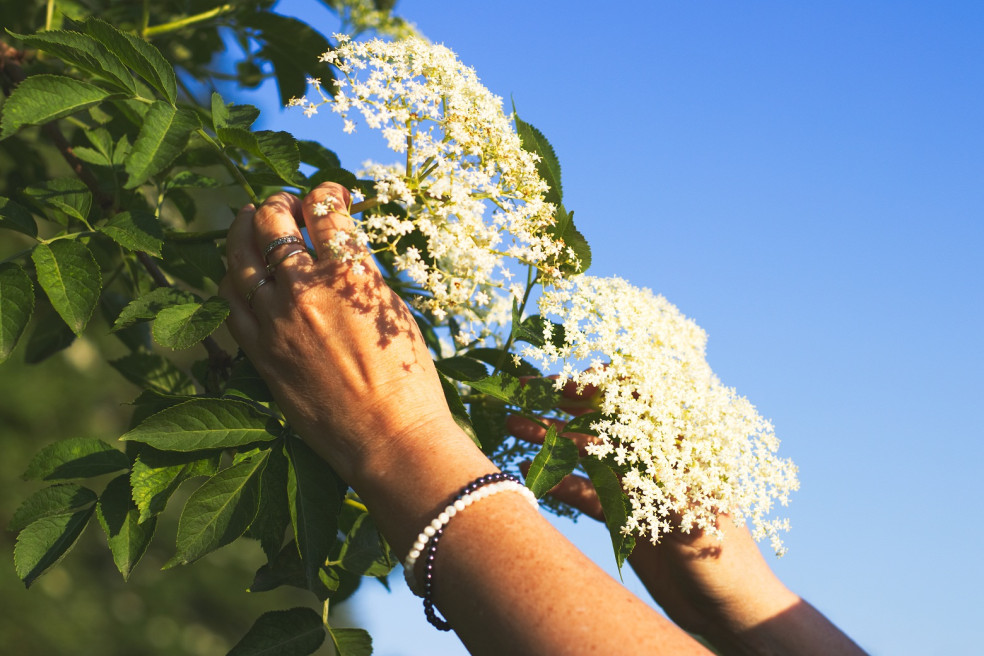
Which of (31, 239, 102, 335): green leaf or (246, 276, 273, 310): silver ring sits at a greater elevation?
(246, 276, 273, 310): silver ring

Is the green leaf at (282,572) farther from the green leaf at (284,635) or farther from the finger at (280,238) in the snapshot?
the finger at (280,238)

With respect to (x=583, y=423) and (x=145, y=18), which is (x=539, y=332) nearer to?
(x=583, y=423)

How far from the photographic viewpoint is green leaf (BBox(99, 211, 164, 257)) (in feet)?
4.65

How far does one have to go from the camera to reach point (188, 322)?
1.37 meters

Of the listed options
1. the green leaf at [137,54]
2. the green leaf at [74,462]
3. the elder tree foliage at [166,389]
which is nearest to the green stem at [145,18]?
the elder tree foliage at [166,389]

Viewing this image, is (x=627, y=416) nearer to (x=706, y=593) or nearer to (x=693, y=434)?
(x=693, y=434)

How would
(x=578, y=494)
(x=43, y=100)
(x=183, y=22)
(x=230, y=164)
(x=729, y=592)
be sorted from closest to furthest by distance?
(x=43, y=100)
(x=230, y=164)
(x=729, y=592)
(x=578, y=494)
(x=183, y=22)

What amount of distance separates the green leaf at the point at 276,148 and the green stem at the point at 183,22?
3.95ft

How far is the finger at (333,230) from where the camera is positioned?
1.33 metres

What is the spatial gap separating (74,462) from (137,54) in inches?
32.8

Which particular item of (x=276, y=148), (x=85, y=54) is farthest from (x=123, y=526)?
(x=85, y=54)

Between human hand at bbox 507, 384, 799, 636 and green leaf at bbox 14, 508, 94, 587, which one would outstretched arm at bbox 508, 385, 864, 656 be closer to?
human hand at bbox 507, 384, 799, 636

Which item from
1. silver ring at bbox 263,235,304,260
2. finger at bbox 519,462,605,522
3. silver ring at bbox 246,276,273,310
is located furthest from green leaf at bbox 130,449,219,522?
finger at bbox 519,462,605,522

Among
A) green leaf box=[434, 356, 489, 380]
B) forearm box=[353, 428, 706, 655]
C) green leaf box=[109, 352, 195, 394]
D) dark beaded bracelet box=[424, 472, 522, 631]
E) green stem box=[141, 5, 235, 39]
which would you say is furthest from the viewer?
green stem box=[141, 5, 235, 39]
